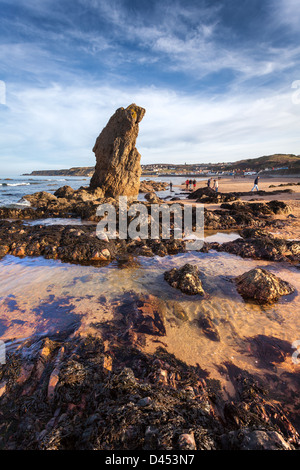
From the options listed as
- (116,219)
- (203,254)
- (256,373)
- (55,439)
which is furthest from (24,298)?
(116,219)

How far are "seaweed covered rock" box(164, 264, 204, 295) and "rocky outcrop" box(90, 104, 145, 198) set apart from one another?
68.6 feet

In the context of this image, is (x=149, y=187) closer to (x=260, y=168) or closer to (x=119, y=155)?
(x=119, y=155)

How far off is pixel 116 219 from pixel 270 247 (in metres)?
8.30

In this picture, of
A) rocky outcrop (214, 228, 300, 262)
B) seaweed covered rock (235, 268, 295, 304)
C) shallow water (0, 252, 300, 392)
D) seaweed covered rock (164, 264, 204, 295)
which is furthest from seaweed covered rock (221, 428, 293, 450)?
rocky outcrop (214, 228, 300, 262)

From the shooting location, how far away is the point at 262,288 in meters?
5.03

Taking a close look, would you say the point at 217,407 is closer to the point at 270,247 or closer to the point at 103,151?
the point at 270,247

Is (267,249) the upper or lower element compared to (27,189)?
lower

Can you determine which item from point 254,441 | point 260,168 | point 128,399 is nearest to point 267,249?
point 254,441

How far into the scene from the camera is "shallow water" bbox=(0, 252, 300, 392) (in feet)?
11.7

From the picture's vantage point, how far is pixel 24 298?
4.95m

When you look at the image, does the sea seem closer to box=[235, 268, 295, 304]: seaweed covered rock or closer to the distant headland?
box=[235, 268, 295, 304]: seaweed covered rock

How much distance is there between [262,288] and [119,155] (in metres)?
23.6

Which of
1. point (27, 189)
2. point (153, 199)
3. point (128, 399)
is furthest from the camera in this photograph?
point (27, 189)

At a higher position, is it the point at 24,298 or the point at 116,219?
the point at 116,219
